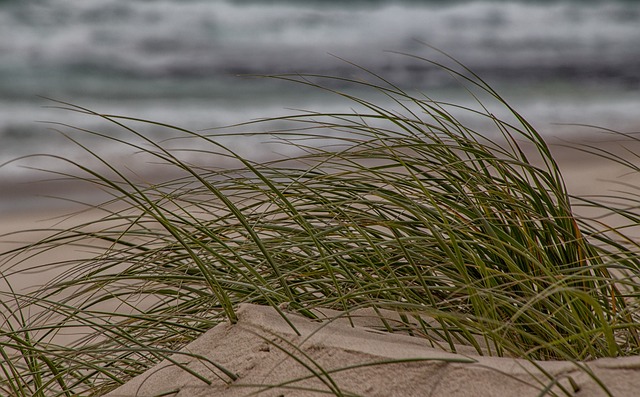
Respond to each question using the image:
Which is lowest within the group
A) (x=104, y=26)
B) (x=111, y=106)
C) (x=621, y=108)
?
(x=621, y=108)

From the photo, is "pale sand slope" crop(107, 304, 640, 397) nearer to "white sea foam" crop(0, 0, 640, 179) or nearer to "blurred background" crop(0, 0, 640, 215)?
"blurred background" crop(0, 0, 640, 215)

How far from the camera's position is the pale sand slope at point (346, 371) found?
76cm

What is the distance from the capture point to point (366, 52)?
679 cm

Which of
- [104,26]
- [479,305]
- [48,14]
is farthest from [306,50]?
[479,305]

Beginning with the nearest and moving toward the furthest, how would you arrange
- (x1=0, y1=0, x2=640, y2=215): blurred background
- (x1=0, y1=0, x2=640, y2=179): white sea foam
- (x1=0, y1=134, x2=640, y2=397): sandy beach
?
1. (x1=0, y1=134, x2=640, y2=397): sandy beach
2. (x1=0, y1=0, x2=640, y2=215): blurred background
3. (x1=0, y1=0, x2=640, y2=179): white sea foam

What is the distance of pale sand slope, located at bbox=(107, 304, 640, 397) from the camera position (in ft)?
2.49

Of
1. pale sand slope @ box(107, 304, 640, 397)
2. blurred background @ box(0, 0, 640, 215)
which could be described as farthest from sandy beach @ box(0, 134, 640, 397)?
blurred background @ box(0, 0, 640, 215)

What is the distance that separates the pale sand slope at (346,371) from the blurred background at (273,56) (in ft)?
12.8

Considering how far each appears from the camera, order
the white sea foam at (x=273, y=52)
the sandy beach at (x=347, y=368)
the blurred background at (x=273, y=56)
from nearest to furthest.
→ the sandy beach at (x=347, y=368)
the blurred background at (x=273, y=56)
the white sea foam at (x=273, y=52)

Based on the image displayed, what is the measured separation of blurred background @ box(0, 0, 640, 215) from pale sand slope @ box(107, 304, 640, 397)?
391 cm

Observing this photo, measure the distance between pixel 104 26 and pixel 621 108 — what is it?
Result: 4.16 metres

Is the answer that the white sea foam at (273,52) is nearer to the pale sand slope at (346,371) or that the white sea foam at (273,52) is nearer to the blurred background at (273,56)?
the blurred background at (273,56)

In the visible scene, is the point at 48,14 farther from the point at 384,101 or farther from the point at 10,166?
the point at 384,101

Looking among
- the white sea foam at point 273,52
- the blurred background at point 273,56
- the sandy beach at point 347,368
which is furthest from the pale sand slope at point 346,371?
the white sea foam at point 273,52
